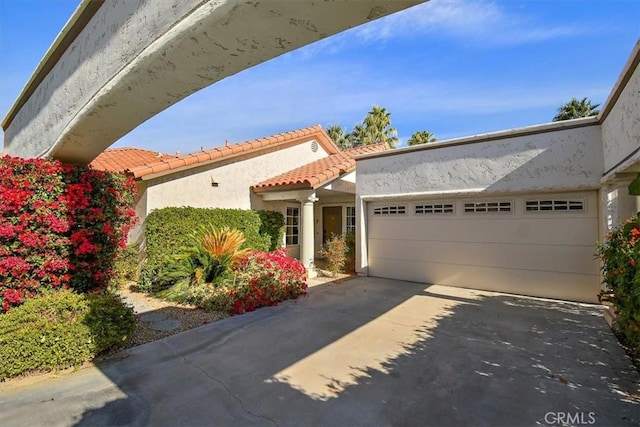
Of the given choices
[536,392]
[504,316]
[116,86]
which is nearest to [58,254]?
[116,86]

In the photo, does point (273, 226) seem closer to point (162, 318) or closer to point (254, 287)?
point (254, 287)

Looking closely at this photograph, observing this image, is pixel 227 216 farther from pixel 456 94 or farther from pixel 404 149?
pixel 456 94

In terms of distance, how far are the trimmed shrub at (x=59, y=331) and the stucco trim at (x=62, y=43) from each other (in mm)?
4006

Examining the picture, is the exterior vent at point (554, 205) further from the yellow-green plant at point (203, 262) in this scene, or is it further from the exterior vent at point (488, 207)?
the yellow-green plant at point (203, 262)

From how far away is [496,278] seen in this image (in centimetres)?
951

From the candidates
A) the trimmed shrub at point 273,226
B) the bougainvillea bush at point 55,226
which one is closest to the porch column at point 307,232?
the trimmed shrub at point 273,226

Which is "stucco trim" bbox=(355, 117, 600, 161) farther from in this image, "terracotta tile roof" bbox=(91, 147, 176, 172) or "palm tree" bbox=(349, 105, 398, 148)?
"palm tree" bbox=(349, 105, 398, 148)

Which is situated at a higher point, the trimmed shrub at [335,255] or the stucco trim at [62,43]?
the stucco trim at [62,43]

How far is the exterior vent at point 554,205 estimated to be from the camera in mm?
8266

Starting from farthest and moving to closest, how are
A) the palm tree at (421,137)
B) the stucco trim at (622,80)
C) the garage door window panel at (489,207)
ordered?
the palm tree at (421,137), the garage door window panel at (489,207), the stucco trim at (622,80)

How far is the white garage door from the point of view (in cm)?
825

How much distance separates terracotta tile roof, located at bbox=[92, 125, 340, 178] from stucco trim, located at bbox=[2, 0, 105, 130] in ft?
8.02

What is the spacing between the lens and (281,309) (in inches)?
308

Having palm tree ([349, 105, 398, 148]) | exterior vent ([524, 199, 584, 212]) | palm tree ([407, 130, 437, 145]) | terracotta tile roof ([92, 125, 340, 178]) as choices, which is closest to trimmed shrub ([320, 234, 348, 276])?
terracotta tile roof ([92, 125, 340, 178])
